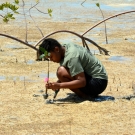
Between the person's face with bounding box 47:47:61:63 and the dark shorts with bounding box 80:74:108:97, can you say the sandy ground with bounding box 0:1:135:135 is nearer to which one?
the dark shorts with bounding box 80:74:108:97

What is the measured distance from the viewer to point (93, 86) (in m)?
5.36

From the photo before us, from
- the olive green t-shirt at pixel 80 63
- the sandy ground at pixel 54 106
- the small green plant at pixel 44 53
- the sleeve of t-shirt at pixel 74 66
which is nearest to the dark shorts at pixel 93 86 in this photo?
the olive green t-shirt at pixel 80 63

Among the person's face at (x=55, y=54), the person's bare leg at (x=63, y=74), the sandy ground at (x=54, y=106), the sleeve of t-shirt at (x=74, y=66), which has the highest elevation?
the person's face at (x=55, y=54)

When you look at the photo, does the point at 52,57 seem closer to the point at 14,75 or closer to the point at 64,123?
the point at 64,123

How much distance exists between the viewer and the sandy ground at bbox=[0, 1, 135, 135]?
452 centimetres

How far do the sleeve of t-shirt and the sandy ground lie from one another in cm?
39

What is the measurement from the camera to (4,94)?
5.87m

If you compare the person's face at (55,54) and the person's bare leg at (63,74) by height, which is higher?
the person's face at (55,54)

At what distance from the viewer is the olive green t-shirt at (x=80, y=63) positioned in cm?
511

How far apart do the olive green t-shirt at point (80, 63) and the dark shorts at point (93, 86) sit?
5 cm

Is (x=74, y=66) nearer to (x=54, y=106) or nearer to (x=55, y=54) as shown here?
(x=55, y=54)

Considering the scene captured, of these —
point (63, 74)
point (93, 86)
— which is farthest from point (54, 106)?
point (93, 86)

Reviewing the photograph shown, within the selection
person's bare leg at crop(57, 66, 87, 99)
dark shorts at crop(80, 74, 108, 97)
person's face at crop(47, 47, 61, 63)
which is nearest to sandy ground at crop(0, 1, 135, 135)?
dark shorts at crop(80, 74, 108, 97)

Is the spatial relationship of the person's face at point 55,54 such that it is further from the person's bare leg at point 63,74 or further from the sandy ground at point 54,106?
the sandy ground at point 54,106
